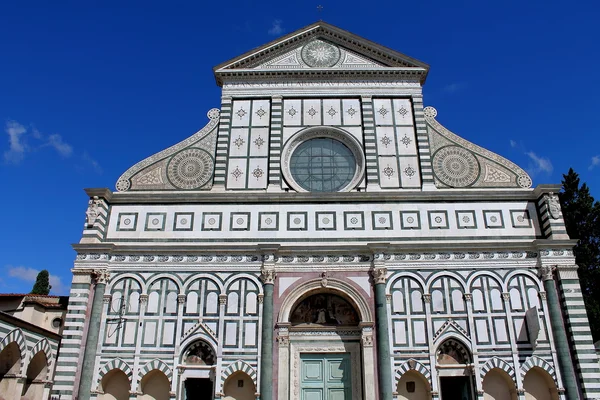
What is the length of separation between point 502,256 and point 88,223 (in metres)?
13.4

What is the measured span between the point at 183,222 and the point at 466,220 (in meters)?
9.32

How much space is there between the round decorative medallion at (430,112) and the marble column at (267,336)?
802 cm

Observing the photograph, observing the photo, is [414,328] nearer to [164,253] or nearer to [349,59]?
[164,253]

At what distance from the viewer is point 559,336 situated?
50.5ft

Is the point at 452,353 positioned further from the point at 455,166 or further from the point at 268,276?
the point at 455,166

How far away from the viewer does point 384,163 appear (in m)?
18.2

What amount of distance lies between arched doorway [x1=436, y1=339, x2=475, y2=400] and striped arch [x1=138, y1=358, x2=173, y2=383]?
798 cm

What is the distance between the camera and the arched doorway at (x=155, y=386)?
50.9 ft

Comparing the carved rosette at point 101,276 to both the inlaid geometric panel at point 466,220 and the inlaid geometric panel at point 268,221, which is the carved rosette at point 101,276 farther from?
the inlaid geometric panel at point 466,220

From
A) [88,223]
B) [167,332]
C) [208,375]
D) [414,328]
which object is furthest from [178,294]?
[414,328]

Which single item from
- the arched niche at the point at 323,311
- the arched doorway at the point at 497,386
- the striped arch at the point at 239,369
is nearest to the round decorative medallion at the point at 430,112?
the arched niche at the point at 323,311

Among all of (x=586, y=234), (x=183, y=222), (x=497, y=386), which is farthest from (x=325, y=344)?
(x=586, y=234)

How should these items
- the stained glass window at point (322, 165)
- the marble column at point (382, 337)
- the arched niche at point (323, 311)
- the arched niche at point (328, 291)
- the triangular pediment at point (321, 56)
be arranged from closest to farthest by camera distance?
the marble column at point (382, 337)
the arched niche at point (328, 291)
the arched niche at point (323, 311)
the stained glass window at point (322, 165)
the triangular pediment at point (321, 56)

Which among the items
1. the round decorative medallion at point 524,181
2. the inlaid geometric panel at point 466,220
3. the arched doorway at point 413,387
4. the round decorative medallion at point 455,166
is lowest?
the arched doorway at point 413,387
